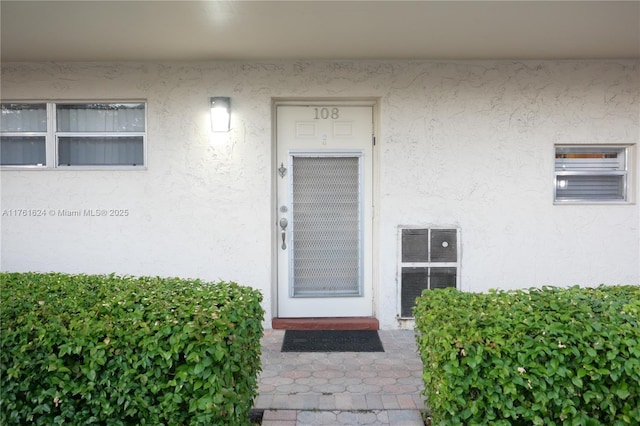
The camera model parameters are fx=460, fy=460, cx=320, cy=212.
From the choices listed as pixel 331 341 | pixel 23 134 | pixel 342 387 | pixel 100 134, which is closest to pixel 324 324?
pixel 331 341

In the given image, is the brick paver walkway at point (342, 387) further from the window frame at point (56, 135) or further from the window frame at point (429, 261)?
the window frame at point (56, 135)

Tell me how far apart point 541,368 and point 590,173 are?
3.65 meters

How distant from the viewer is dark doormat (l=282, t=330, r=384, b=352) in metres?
4.28

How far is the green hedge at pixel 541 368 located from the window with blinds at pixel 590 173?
119 inches

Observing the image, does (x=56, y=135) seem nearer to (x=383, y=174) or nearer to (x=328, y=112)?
(x=328, y=112)

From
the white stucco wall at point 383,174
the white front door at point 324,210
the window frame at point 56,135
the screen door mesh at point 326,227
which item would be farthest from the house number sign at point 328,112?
the window frame at point 56,135

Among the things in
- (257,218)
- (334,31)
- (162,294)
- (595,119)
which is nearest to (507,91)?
(595,119)

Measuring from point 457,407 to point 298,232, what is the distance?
311cm

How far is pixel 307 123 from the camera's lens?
500 centimetres

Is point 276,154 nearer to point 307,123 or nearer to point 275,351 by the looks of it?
point 307,123

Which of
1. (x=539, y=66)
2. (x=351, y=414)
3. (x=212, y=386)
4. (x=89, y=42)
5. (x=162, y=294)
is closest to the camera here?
(x=212, y=386)

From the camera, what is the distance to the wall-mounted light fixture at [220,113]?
186 inches

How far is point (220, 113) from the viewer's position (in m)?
4.74

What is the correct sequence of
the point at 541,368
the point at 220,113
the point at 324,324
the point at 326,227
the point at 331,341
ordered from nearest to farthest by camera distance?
the point at 541,368 → the point at 331,341 → the point at 220,113 → the point at 324,324 → the point at 326,227
